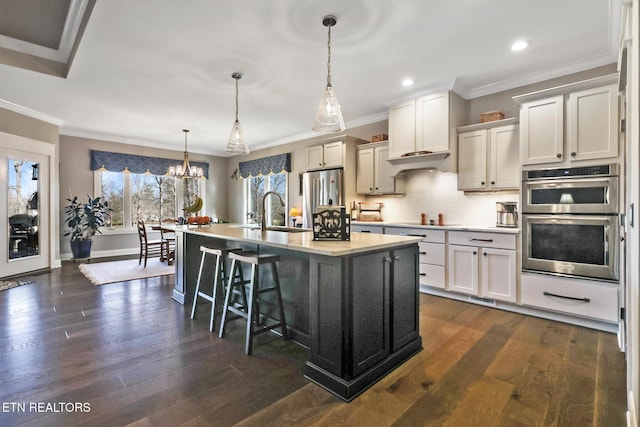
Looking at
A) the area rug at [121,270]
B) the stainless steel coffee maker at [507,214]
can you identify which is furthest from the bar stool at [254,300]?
the stainless steel coffee maker at [507,214]

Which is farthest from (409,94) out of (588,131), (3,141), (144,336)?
(3,141)

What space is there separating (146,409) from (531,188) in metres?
3.67

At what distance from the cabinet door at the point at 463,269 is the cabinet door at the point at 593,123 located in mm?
1354

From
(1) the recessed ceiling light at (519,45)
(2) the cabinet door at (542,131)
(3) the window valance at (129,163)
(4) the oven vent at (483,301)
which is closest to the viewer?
(1) the recessed ceiling light at (519,45)

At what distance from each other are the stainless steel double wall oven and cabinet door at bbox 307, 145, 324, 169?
2994 millimetres

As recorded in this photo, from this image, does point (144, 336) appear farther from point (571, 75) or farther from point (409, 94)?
point (571, 75)

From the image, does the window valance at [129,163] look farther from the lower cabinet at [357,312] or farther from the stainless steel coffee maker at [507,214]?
the stainless steel coffee maker at [507,214]

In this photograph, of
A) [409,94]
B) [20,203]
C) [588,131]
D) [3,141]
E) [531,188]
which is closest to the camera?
[588,131]

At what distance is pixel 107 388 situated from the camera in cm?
192

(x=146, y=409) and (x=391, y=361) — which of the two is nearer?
(x=146, y=409)

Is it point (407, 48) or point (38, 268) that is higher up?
point (407, 48)

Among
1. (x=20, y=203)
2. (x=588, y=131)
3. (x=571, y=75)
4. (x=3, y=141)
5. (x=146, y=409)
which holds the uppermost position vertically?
(x=571, y=75)

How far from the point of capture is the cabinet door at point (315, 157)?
530 cm

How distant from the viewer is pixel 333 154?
5.09 meters
